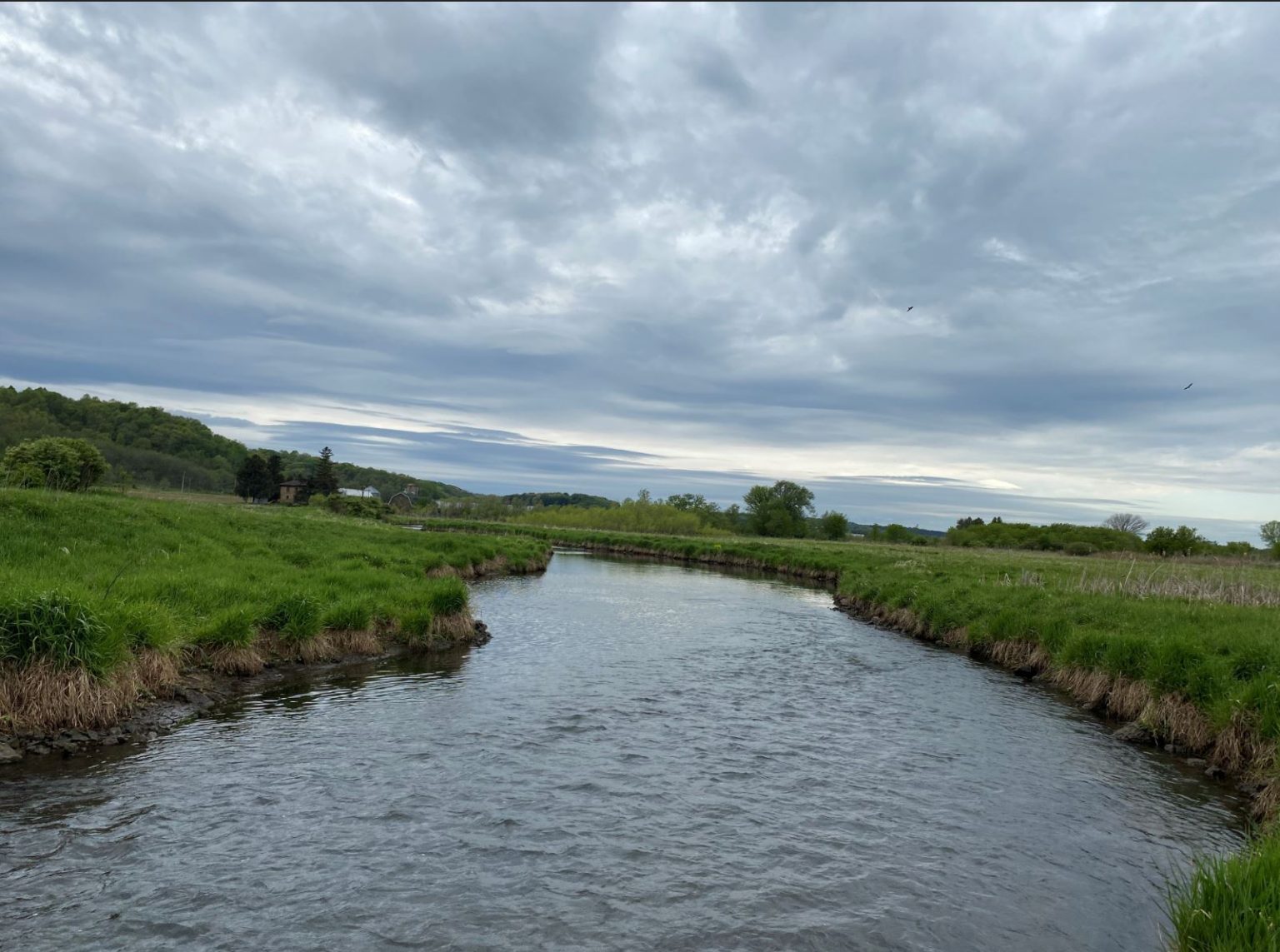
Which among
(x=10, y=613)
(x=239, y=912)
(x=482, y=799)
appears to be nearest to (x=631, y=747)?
(x=482, y=799)

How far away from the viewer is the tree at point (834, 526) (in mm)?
139750

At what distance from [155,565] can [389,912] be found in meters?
15.1

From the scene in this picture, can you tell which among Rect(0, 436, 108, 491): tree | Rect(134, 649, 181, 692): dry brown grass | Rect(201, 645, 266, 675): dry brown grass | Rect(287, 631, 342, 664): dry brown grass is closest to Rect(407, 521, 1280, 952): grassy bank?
Rect(134, 649, 181, 692): dry brown grass

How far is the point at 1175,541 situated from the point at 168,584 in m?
105

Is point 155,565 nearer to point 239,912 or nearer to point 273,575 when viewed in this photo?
point 273,575

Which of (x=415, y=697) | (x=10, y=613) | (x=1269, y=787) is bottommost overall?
(x=415, y=697)

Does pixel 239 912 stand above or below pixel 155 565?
below

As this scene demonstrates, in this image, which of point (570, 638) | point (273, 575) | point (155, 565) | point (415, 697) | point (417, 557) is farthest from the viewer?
point (417, 557)

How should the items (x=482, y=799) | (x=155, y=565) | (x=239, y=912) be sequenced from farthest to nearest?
1. (x=155, y=565)
2. (x=482, y=799)
3. (x=239, y=912)

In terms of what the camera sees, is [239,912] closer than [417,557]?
Yes

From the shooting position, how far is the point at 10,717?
Answer: 10.5m

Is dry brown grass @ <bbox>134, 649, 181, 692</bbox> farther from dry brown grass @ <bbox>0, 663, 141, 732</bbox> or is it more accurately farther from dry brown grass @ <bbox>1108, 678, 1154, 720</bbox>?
dry brown grass @ <bbox>1108, 678, 1154, 720</bbox>

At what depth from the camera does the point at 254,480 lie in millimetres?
119188

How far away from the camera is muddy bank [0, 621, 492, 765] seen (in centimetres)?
1063
